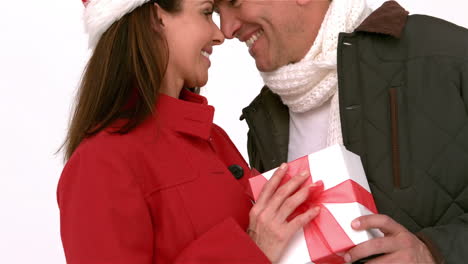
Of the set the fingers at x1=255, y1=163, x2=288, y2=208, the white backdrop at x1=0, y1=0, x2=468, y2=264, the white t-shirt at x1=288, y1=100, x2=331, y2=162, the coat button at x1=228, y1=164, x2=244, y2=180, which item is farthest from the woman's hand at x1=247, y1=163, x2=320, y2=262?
the white backdrop at x1=0, y1=0, x2=468, y2=264

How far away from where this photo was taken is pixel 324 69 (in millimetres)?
2053

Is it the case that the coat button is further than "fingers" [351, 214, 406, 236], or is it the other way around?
the coat button

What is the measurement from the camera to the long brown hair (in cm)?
162

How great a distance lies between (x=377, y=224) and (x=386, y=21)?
0.69 m

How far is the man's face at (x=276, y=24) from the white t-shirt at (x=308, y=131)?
184 mm

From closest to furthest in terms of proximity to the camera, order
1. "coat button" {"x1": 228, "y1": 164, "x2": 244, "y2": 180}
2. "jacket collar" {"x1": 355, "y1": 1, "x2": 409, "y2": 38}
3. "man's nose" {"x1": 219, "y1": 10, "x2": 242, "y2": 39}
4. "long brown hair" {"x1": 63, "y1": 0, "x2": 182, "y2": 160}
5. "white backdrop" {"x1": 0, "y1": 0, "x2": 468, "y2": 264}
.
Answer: "long brown hair" {"x1": 63, "y1": 0, "x2": 182, "y2": 160}, "coat button" {"x1": 228, "y1": 164, "x2": 244, "y2": 180}, "jacket collar" {"x1": 355, "y1": 1, "x2": 409, "y2": 38}, "man's nose" {"x1": 219, "y1": 10, "x2": 242, "y2": 39}, "white backdrop" {"x1": 0, "y1": 0, "x2": 468, "y2": 264}

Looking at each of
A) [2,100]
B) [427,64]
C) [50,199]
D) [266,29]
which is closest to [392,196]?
[427,64]

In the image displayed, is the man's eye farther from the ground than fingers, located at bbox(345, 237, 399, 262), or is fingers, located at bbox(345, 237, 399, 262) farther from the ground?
the man's eye

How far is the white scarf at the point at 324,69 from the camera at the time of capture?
2.03 m

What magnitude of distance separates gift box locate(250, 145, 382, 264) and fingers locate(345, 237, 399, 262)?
0.01m

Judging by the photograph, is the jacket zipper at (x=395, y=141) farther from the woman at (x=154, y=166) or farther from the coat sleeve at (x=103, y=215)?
the coat sleeve at (x=103, y=215)

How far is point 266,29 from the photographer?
2.25m

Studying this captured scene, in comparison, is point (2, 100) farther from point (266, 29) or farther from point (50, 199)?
point (266, 29)

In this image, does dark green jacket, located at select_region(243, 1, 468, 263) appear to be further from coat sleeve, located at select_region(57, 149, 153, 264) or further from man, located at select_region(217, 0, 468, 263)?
coat sleeve, located at select_region(57, 149, 153, 264)
